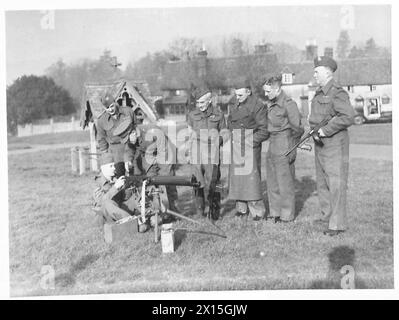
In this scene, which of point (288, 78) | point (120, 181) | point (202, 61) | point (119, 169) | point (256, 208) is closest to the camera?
point (120, 181)

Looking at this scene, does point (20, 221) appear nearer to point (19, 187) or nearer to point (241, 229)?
point (19, 187)

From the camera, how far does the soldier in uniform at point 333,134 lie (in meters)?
6.64

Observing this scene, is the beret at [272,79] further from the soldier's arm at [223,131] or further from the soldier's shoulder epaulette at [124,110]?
the soldier's shoulder epaulette at [124,110]

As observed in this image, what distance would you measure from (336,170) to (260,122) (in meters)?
1.38

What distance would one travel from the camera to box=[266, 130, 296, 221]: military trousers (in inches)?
288

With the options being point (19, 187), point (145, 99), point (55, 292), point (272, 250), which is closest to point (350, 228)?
point (272, 250)

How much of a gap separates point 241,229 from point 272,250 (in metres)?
0.84

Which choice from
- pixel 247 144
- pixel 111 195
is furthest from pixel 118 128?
pixel 247 144

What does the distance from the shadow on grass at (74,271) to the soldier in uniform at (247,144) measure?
8.32ft

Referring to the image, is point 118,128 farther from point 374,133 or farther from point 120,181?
point 374,133

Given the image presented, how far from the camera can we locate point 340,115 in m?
6.64

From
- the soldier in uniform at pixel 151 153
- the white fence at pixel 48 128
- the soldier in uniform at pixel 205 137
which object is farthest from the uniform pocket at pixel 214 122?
the white fence at pixel 48 128

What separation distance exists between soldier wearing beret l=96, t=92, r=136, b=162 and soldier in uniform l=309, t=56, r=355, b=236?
111 inches

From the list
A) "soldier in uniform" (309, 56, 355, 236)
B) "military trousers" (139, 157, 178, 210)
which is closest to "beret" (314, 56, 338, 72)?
"soldier in uniform" (309, 56, 355, 236)
